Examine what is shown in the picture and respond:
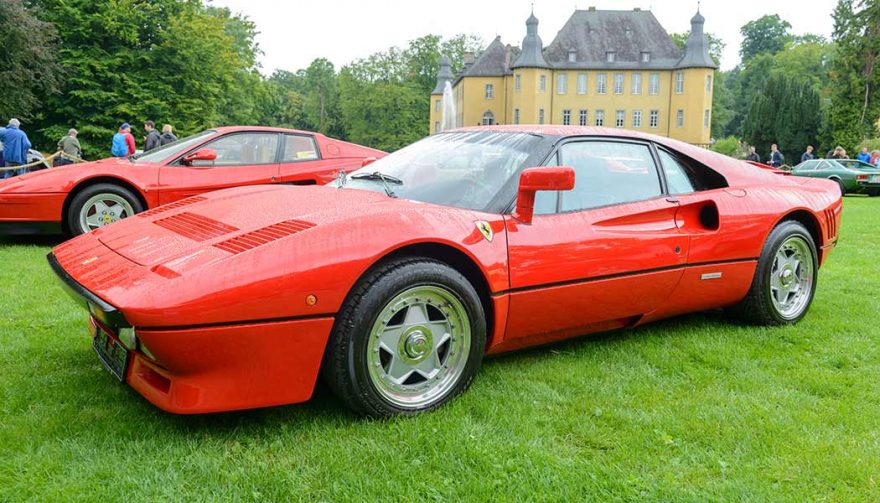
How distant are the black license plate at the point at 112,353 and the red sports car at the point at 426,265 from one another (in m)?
0.02

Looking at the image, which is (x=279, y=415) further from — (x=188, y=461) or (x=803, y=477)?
(x=803, y=477)

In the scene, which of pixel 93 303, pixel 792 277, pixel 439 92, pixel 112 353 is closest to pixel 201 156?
pixel 112 353

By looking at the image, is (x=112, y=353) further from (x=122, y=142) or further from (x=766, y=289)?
(x=122, y=142)

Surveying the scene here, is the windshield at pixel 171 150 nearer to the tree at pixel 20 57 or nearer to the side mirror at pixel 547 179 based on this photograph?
the side mirror at pixel 547 179

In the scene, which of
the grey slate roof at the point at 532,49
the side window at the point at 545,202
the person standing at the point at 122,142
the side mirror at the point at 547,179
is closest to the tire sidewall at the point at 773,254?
the side window at the point at 545,202

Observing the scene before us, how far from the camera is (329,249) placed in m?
2.54

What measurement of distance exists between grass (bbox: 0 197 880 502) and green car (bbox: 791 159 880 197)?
60.9ft

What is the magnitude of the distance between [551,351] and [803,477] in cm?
155

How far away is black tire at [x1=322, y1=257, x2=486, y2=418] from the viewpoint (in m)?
2.56

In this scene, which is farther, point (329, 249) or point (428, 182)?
point (428, 182)

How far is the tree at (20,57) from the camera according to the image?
20.9m

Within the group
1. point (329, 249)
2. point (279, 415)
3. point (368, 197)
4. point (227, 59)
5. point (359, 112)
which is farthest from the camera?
point (359, 112)

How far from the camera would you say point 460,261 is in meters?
2.96

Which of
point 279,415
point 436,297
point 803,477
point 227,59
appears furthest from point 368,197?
point 227,59
